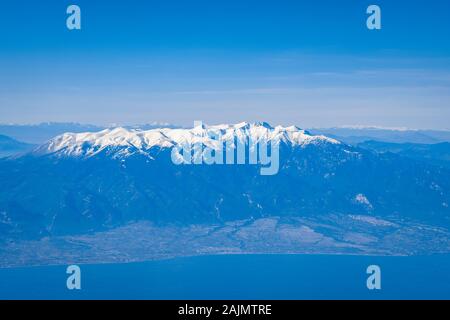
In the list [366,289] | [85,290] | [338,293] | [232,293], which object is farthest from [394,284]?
[85,290]

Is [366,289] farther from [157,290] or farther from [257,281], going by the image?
[157,290]

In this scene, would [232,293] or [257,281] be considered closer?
[232,293]
